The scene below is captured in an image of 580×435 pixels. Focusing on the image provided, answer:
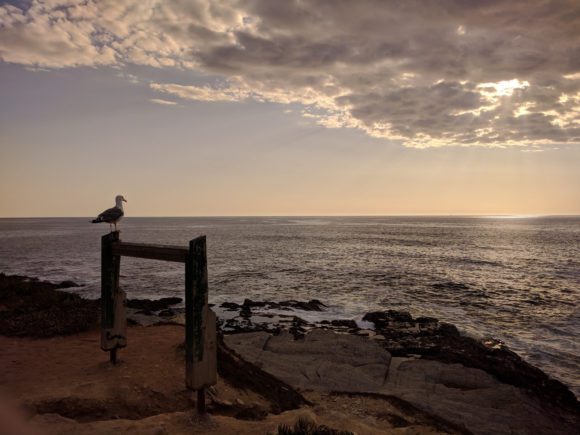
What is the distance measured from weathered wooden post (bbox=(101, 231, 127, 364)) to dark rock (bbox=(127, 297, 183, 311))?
15.5m

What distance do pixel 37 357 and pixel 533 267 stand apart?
51165mm

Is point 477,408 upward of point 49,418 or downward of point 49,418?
downward

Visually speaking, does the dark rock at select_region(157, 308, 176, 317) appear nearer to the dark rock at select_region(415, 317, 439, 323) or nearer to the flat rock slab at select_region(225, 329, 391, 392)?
the flat rock slab at select_region(225, 329, 391, 392)

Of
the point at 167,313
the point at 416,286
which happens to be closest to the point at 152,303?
the point at 167,313

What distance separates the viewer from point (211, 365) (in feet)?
22.8

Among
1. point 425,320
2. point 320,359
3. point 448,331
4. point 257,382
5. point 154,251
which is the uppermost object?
point 154,251

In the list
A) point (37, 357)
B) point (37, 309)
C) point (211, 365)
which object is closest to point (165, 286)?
point (37, 309)

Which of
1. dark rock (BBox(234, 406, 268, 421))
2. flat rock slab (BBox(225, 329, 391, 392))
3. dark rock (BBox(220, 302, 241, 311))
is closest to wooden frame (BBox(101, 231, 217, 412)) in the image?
dark rock (BBox(234, 406, 268, 421))

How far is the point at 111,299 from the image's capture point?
9.16 m

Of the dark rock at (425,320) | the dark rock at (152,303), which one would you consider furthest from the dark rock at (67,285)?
the dark rock at (425,320)

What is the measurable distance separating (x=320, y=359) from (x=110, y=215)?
28.6 ft

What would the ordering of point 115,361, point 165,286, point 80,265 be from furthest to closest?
1. point 80,265
2. point 165,286
3. point 115,361

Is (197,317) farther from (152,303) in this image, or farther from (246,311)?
(152,303)

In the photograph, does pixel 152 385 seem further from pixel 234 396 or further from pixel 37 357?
pixel 37 357
